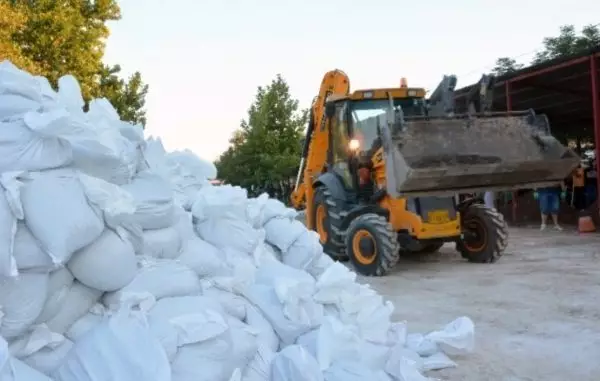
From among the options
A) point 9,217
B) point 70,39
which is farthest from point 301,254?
point 70,39

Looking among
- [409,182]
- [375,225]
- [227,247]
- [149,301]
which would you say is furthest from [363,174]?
[149,301]

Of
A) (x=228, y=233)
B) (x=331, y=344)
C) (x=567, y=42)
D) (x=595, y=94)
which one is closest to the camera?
(x=331, y=344)

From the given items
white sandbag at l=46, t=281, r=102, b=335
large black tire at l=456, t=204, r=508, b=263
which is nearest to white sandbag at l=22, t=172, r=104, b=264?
white sandbag at l=46, t=281, r=102, b=335

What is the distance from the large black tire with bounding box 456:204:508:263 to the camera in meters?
8.07

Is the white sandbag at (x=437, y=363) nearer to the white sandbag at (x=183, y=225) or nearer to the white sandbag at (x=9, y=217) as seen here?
the white sandbag at (x=183, y=225)

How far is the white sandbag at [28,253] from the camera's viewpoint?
2.25 meters

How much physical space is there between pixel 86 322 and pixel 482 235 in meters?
6.52

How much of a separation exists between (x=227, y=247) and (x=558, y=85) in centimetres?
1310

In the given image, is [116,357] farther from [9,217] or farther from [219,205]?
[219,205]

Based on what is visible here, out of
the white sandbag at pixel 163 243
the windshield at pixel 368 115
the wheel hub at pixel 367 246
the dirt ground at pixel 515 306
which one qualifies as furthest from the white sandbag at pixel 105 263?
the windshield at pixel 368 115

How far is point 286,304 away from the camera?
3.23 metres

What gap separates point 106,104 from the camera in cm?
323

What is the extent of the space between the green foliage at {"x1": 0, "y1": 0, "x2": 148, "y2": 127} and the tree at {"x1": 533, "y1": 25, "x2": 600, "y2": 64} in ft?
46.0

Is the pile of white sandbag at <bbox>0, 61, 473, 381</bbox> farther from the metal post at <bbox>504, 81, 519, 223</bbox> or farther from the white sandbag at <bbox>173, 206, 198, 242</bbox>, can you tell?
the metal post at <bbox>504, 81, 519, 223</bbox>
